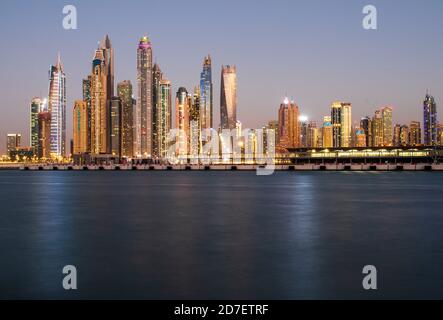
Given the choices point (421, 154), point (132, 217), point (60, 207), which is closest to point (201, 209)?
point (132, 217)

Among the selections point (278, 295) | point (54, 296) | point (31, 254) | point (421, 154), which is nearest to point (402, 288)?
point (278, 295)

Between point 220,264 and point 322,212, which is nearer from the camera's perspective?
point 220,264


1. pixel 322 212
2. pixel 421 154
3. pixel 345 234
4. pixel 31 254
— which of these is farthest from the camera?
pixel 421 154

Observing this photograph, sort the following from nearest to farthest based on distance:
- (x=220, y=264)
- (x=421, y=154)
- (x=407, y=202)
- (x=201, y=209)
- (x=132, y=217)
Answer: (x=220, y=264)
(x=132, y=217)
(x=201, y=209)
(x=407, y=202)
(x=421, y=154)

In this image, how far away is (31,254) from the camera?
17.1 m

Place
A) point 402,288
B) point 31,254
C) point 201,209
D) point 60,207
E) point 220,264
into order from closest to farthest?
point 402,288 < point 220,264 < point 31,254 < point 201,209 < point 60,207

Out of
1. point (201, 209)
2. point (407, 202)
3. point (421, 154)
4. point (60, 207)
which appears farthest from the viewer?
point (421, 154)

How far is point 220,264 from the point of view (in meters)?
15.2

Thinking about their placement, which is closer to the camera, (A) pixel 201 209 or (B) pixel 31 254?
(B) pixel 31 254

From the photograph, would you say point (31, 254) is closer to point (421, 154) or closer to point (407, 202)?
point (407, 202)

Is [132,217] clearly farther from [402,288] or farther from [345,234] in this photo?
[402,288]

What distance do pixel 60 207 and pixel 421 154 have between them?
532 ft
